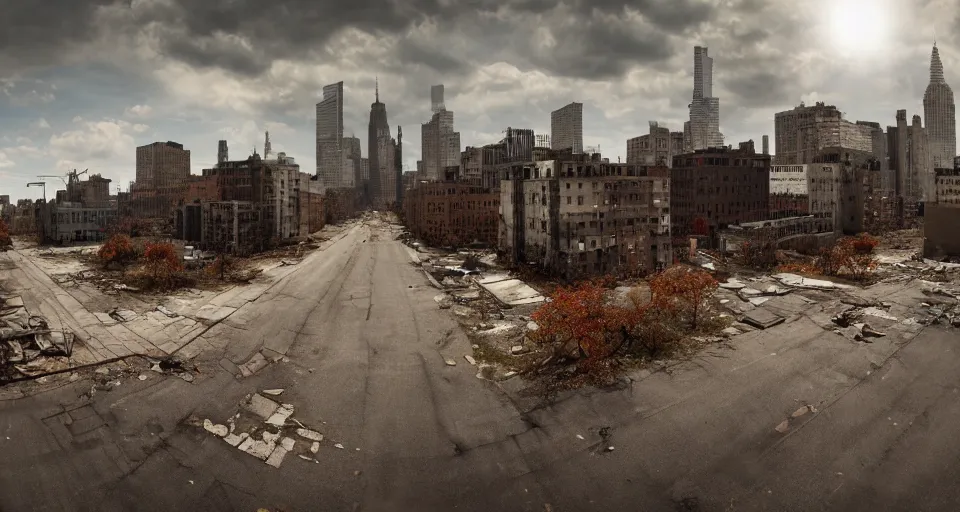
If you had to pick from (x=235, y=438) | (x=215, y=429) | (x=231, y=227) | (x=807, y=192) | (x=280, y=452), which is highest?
(x=807, y=192)

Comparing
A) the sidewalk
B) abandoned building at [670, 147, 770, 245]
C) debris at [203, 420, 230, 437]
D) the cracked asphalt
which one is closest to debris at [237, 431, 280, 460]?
the cracked asphalt

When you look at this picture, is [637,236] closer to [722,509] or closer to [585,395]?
[585,395]

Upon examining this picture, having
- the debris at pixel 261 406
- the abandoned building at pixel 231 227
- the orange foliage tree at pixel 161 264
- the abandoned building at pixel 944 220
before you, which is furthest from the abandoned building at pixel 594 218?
the abandoned building at pixel 231 227

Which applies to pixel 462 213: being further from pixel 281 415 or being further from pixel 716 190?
pixel 281 415

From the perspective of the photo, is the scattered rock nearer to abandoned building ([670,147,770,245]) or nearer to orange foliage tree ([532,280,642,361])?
orange foliage tree ([532,280,642,361])

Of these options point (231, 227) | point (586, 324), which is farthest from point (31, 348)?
point (231, 227)

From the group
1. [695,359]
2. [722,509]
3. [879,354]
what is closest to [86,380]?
[722,509]

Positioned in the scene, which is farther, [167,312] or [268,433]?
[167,312]
